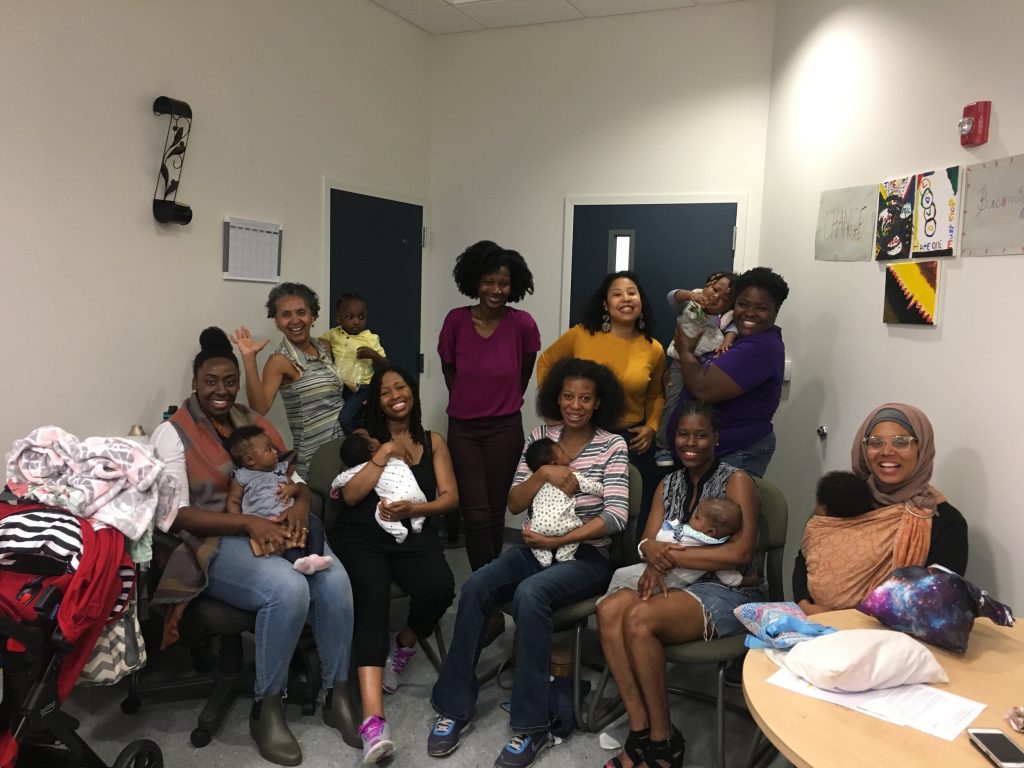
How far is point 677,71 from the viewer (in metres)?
3.88

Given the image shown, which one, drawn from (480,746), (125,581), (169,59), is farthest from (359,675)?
(169,59)

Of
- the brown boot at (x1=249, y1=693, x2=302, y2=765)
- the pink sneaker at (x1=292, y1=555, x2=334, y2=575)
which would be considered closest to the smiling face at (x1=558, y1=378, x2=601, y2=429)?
the pink sneaker at (x1=292, y1=555, x2=334, y2=575)

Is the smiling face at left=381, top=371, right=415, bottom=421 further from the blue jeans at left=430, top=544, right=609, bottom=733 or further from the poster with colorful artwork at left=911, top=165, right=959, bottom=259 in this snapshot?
the poster with colorful artwork at left=911, top=165, right=959, bottom=259

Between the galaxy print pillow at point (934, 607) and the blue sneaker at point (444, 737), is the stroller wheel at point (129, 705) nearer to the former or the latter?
the blue sneaker at point (444, 737)

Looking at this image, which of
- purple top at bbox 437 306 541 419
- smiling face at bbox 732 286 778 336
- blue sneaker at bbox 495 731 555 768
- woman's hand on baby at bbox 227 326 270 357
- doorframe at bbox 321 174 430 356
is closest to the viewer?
blue sneaker at bbox 495 731 555 768

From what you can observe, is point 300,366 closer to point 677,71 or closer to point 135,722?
point 135,722

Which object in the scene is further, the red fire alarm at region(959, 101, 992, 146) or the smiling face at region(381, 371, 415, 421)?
the smiling face at region(381, 371, 415, 421)

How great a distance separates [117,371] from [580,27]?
296 centimetres

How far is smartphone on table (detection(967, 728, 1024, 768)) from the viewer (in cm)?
119

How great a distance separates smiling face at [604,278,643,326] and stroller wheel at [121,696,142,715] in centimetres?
220

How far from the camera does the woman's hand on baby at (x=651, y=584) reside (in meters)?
2.24

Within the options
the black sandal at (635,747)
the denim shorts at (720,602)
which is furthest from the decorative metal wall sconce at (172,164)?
the black sandal at (635,747)

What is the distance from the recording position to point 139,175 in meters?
2.83

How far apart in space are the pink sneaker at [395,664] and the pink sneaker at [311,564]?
0.46 meters
